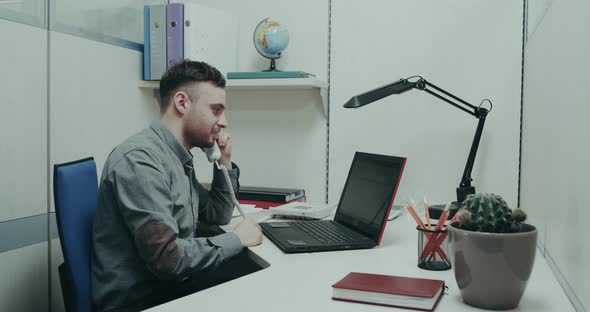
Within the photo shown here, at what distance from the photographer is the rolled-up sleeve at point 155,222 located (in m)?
1.29

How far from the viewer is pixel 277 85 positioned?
2246 millimetres

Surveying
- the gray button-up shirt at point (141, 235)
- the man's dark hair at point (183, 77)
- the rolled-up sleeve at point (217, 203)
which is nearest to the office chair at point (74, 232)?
the gray button-up shirt at point (141, 235)

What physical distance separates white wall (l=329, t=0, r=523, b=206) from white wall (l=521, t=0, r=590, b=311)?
0.41m

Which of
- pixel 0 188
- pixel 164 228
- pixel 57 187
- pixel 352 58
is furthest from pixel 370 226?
pixel 0 188

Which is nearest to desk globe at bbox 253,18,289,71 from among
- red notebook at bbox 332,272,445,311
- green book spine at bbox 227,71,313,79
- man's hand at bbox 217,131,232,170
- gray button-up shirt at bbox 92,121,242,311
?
green book spine at bbox 227,71,313,79

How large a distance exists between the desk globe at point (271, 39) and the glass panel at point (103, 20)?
0.54 m

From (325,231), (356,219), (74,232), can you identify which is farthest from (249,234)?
(74,232)

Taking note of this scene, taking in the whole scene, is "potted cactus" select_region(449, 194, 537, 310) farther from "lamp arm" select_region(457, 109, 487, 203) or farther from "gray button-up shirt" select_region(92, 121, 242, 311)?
"lamp arm" select_region(457, 109, 487, 203)

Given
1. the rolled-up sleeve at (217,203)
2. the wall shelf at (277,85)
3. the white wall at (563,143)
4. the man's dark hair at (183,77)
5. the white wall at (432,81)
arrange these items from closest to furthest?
the white wall at (563,143) < the man's dark hair at (183,77) < the rolled-up sleeve at (217,203) < the white wall at (432,81) < the wall shelf at (277,85)

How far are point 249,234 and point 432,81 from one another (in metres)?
1.11

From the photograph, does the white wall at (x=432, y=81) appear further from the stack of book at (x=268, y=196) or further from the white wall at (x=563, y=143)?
the white wall at (x=563, y=143)

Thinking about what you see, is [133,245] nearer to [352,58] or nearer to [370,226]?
[370,226]

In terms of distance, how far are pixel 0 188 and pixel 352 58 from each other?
1.44 meters

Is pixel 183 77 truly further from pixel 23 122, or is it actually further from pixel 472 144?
pixel 472 144
